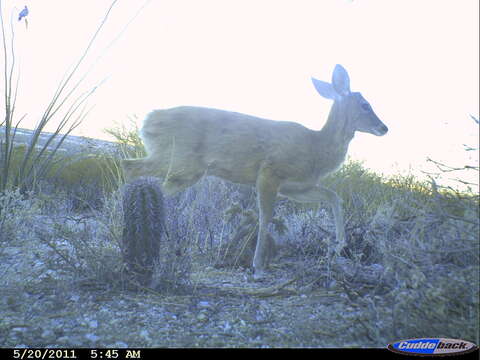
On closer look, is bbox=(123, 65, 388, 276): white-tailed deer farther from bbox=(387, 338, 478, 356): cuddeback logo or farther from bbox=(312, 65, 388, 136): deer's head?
bbox=(387, 338, 478, 356): cuddeback logo

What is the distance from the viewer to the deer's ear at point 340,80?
161 inches

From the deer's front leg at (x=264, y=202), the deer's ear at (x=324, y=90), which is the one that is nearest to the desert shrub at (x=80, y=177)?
the deer's front leg at (x=264, y=202)

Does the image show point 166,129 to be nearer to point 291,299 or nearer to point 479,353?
point 291,299

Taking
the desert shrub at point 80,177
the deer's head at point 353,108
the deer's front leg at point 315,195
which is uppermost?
the deer's head at point 353,108

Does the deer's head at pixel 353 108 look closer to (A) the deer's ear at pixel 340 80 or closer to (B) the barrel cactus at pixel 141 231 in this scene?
(A) the deer's ear at pixel 340 80

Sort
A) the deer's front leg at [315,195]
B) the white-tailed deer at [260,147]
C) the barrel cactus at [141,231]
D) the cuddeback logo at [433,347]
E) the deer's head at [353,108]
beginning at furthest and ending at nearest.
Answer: the deer's head at [353,108] → the deer's front leg at [315,195] → the white-tailed deer at [260,147] → the barrel cactus at [141,231] → the cuddeback logo at [433,347]

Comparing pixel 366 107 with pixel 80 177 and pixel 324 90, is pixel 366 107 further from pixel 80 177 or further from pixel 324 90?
pixel 80 177

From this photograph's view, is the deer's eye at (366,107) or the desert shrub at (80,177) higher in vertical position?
the deer's eye at (366,107)

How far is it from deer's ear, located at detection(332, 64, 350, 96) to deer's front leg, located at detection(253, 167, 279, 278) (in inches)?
47.2

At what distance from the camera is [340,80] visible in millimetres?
4195

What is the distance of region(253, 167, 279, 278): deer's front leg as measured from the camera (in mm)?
3734

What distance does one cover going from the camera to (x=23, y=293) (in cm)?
278

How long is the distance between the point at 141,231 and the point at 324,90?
2685mm

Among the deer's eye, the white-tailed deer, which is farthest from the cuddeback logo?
the deer's eye
